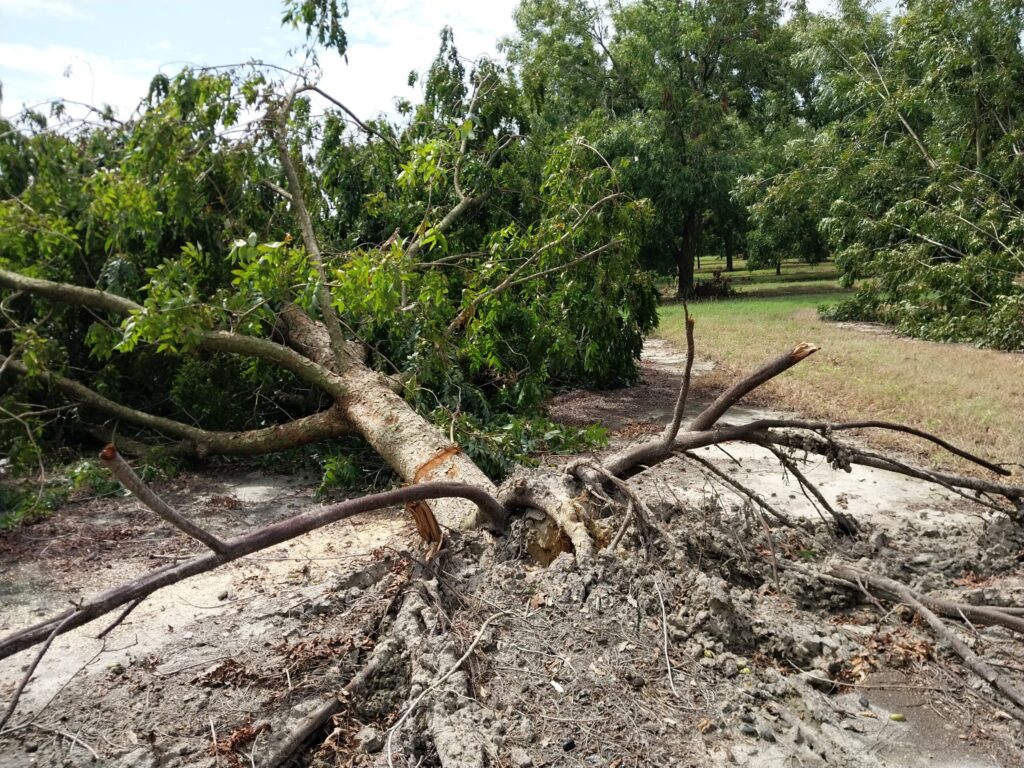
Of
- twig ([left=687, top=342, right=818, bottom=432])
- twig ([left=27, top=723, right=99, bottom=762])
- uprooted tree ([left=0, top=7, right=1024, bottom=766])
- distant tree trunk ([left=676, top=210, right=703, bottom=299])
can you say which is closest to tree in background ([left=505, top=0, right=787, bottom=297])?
distant tree trunk ([left=676, top=210, right=703, bottom=299])

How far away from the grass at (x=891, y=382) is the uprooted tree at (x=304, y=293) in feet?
2.83

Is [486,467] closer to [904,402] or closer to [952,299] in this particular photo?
[904,402]

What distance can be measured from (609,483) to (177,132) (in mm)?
4070

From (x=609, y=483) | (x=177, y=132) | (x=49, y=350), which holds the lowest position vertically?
(x=609, y=483)

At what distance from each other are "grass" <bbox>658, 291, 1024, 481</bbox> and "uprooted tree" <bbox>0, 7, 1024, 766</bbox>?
86cm

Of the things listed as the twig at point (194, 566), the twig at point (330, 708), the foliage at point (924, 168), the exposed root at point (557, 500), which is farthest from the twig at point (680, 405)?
the foliage at point (924, 168)

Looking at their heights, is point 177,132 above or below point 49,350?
above

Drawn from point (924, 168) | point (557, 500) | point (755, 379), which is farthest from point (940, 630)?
point (924, 168)

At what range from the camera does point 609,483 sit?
3.77m

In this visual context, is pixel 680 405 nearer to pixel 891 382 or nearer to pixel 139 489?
pixel 139 489

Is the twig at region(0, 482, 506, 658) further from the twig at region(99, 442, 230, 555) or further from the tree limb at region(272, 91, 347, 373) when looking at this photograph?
the tree limb at region(272, 91, 347, 373)

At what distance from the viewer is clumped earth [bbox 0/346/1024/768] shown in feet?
7.89

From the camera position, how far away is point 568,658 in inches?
105

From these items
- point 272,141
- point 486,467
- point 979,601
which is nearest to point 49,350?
point 272,141
